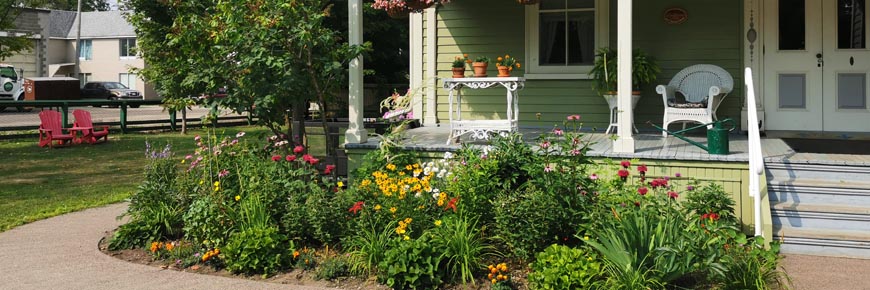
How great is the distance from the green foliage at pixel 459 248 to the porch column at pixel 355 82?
235 centimetres

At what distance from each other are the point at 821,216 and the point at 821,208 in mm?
81

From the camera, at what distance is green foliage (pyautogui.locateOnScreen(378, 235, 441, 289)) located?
472 cm

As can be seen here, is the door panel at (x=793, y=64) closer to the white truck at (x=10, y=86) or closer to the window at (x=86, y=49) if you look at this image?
the white truck at (x=10, y=86)

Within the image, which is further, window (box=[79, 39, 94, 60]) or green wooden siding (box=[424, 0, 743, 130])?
window (box=[79, 39, 94, 60])

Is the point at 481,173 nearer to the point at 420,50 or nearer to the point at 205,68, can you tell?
the point at 205,68

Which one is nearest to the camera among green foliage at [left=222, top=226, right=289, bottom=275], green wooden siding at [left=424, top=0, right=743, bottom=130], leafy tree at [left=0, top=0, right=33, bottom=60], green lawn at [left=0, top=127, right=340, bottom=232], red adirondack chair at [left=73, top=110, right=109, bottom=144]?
green foliage at [left=222, top=226, right=289, bottom=275]

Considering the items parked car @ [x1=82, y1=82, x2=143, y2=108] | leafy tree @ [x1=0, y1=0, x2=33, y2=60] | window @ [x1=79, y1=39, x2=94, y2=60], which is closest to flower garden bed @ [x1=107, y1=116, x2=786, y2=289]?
leafy tree @ [x1=0, y1=0, x2=33, y2=60]

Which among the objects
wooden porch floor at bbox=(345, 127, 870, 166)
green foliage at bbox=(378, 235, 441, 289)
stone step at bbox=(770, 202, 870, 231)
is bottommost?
green foliage at bbox=(378, 235, 441, 289)

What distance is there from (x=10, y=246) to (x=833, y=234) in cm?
660

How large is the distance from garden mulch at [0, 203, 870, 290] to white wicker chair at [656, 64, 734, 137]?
271cm

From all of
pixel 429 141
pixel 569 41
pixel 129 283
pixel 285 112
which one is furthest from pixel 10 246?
pixel 569 41

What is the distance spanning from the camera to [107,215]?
7.82 metres

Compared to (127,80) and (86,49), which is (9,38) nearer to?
(127,80)

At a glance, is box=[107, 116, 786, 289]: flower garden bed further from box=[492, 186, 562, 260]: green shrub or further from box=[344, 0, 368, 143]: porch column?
box=[344, 0, 368, 143]: porch column
